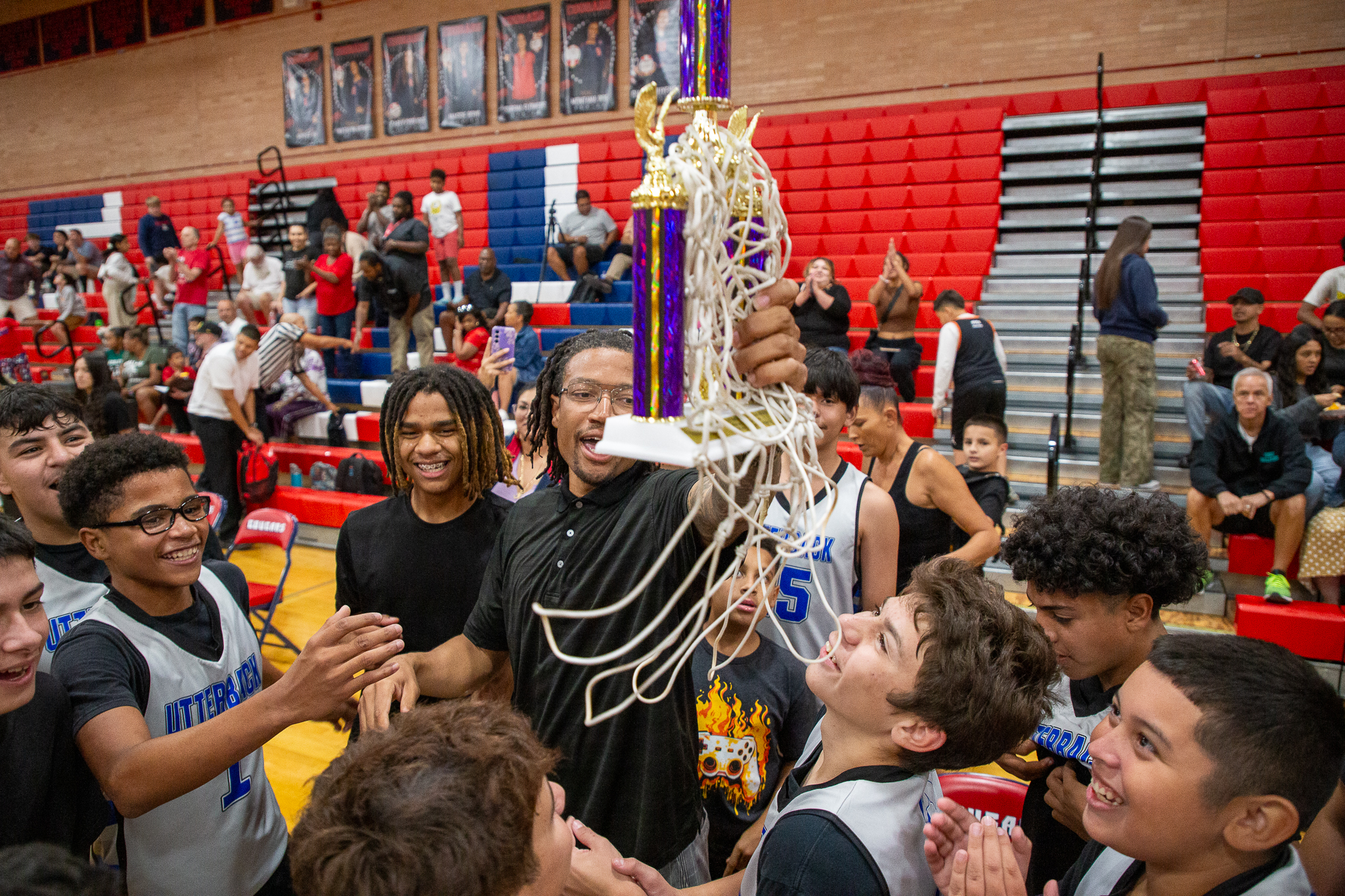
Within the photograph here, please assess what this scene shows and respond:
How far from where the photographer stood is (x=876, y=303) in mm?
6562

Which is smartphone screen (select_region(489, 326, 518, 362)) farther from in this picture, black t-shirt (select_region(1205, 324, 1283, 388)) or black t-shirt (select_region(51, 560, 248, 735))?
black t-shirt (select_region(1205, 324, 1283, 388))

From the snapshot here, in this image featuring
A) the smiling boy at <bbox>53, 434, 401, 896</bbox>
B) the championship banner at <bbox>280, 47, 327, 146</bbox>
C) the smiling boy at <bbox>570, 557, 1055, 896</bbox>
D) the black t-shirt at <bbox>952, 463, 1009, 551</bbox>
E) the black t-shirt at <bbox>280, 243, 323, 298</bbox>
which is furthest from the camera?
the championship banner at <bbox>280, 47, 327, 146</bbox>

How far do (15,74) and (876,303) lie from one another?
19.3m

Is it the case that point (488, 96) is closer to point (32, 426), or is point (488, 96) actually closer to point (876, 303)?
point (876, 303)

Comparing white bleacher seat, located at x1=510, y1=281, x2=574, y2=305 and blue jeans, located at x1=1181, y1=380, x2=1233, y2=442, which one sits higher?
white bleacher seat, located at x1=510, y1=281, x2=574, y2=305

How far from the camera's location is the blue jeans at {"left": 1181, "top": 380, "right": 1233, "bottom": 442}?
14.9 ft

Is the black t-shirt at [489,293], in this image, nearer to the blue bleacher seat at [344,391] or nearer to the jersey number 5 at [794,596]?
the blue bleacher seat at [344,391]

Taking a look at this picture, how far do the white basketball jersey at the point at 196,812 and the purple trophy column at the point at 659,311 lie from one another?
117cm

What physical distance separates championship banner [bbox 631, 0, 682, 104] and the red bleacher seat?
31.1ft

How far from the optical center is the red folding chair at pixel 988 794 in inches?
71.8

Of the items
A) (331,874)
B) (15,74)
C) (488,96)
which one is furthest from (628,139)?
(15,74)

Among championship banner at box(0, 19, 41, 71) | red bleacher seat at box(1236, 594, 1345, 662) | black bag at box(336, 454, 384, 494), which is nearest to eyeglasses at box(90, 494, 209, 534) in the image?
red bleacher seat at box(1236, 594, 1345, 662)

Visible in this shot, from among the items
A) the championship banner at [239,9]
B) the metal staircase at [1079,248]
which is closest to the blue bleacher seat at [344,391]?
the metal staircase at [1079,248]

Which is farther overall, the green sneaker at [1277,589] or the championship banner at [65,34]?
the championship banner at [65,34]
